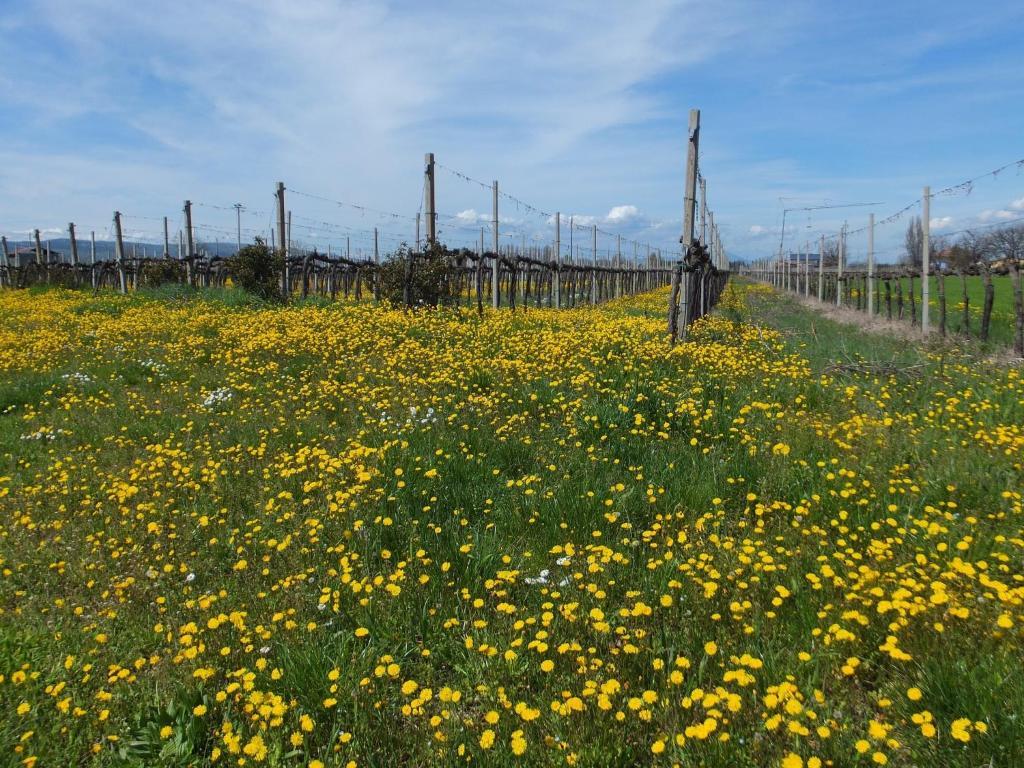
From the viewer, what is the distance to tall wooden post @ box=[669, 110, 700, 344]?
1074 cm

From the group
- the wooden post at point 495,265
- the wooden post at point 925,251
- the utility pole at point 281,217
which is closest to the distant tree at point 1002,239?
the wooden post at point 925,251

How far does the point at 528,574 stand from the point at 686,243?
28.7ft

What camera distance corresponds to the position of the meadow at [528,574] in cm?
245

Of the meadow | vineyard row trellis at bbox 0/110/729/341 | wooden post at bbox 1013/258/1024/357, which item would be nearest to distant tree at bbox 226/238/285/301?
vineyard row trellis at bbox 0/110/729/341

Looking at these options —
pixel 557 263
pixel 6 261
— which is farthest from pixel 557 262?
pixel 6 261

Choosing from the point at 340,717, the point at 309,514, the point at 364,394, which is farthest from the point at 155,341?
the point at 340,717

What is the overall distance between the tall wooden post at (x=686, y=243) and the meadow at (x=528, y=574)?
3.01 meters

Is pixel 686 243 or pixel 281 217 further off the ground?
pixel 281 217

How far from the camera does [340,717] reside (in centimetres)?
267

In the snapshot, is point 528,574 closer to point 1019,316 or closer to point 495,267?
point 1019,316

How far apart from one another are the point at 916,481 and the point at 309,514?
465cm

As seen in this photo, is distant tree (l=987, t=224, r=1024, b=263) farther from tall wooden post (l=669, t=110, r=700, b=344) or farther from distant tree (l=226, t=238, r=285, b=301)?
distant tree (l=226, t=238, r=285, b=301)

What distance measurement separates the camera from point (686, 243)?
10938mm

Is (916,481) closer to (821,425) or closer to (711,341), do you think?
(821,425)
